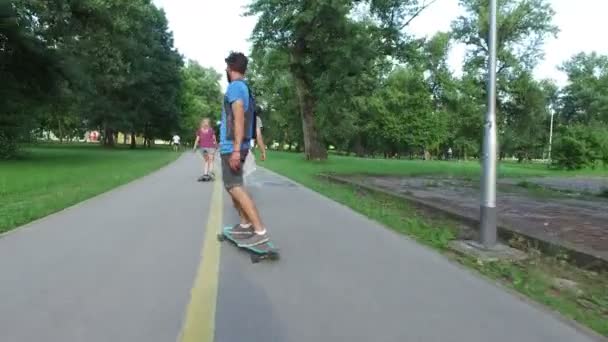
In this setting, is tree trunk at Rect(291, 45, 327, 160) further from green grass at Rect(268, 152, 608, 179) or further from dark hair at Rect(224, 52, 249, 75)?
dark hair at Rect(224, 52, 249, 75)

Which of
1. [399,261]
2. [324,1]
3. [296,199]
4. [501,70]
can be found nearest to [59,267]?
[399,261]

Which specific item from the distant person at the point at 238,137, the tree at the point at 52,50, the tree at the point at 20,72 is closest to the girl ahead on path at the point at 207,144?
the distant person at the point at 238,137

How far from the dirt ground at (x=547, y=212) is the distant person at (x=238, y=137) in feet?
12.6

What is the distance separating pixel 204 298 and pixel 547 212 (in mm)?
8349

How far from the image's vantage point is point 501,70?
59719 mm

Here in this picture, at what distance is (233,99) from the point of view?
6277 mm

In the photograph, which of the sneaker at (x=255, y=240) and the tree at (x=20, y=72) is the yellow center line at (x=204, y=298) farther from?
the tree at (x=20, y=72)

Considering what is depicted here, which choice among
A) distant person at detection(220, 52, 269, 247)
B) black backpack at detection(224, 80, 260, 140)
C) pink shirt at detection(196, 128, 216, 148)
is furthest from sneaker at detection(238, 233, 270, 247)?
pink shirt at detection(196, 128, 216, 148)

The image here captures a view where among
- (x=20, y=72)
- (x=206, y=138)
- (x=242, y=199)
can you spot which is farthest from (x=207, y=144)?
(x=20, y=72)

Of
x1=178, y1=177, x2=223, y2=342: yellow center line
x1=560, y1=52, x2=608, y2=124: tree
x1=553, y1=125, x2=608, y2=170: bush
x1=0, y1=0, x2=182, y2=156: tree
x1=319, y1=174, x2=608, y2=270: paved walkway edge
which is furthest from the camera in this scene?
x1=560, y1=52, x2=608, y2=124: tree

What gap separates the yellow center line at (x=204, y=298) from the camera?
12.6 ft

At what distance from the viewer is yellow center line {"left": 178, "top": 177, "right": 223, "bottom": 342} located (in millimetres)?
3834

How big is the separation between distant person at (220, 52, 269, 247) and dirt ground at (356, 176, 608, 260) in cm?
384

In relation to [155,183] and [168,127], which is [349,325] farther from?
[168,127]
